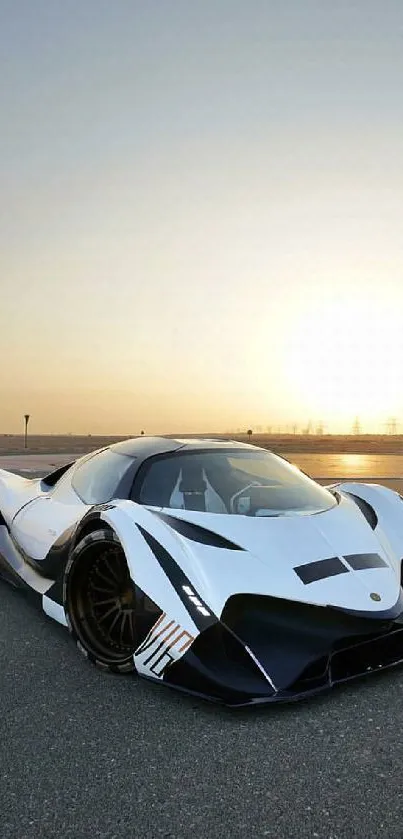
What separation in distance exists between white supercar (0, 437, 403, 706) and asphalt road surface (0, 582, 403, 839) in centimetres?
18

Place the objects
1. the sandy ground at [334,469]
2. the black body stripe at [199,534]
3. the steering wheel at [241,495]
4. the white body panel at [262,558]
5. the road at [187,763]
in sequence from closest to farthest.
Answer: the road at [187,763] < the white body panel at [262,558] < the black body stripe at [199,534] < the steering wheel at [241,495] < the sandy ground at [334,469]

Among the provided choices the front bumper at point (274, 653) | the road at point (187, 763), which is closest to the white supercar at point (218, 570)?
the front bumper at point (274, 653)

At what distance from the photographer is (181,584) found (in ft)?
9.53

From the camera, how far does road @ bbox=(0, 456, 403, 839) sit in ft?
6.76

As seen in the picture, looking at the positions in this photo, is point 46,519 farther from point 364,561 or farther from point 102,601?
point 364,561

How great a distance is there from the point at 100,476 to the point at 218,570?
5.15ft

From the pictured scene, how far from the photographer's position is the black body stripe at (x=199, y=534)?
10.2 ft

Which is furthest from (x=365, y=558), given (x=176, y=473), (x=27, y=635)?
(x=27, y=635)

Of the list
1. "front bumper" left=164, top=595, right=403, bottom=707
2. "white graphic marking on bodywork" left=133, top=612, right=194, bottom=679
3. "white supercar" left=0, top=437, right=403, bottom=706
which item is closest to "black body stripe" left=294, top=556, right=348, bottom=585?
"white supercar" left=0, top=437, right=403, bottom=706

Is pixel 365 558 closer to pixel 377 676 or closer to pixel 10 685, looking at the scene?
pixel 377 676

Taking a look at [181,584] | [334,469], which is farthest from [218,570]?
[334,469]

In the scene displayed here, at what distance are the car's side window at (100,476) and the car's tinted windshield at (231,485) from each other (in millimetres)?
236

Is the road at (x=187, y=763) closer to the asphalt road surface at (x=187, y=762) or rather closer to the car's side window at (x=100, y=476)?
the asphalt road surface at (x=187, y=762)

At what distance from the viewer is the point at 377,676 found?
320cm
